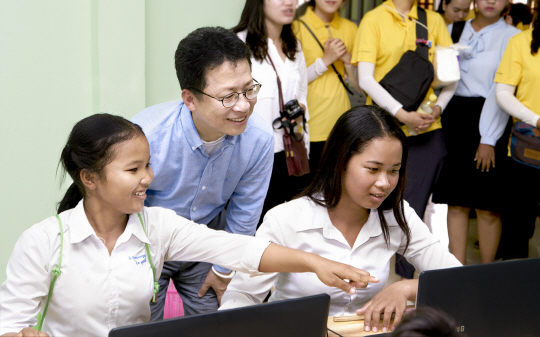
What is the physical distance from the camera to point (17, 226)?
270 centimetres

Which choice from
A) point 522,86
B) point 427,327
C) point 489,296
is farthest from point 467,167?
point 427,327

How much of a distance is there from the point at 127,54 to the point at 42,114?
479 mm

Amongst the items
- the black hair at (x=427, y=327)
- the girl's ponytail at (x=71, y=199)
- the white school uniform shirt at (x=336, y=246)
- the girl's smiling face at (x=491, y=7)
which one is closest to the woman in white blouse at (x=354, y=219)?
the white school uniform shirt at (x=336, y=246)

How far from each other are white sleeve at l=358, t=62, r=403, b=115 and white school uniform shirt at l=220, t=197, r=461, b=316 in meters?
1.21

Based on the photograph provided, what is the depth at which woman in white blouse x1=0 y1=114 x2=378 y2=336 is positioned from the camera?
1392 millimetres

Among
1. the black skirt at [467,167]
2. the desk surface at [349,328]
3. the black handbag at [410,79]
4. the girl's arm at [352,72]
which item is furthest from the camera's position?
the black skirt at [467,167]

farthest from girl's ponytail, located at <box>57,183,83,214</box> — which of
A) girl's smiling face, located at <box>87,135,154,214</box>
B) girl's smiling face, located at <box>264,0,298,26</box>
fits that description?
girl's smiling face, located at <box>264,0,298,26</box>

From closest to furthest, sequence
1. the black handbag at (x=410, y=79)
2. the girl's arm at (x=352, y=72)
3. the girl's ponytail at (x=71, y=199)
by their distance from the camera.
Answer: the girl's ponytail at (x=71, y=199), the black handbag at (x=410, y=79), the girl's arm at (x=352, y=72)

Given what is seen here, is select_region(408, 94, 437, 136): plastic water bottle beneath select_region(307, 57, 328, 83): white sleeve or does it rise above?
beneath

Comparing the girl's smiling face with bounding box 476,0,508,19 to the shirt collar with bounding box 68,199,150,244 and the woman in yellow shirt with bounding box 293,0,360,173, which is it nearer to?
the woman in yellow shirt with bounding box 293,0,360,173

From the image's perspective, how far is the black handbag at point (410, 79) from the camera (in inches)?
115

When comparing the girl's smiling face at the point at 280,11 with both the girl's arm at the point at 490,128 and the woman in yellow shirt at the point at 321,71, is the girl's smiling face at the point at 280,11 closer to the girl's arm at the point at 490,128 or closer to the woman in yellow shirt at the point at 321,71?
the woman in yellow shirt at the point at 321,71

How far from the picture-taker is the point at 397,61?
9.84 feet

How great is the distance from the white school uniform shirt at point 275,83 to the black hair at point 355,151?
998 millimetres
